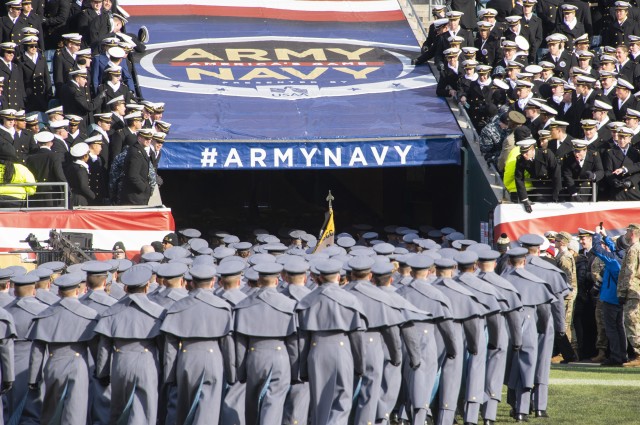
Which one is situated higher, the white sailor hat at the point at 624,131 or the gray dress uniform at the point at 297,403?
the white sailor hat at the point at 624,131

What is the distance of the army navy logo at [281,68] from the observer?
22.7 metres

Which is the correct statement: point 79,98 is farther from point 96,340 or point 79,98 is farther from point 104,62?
point 96,340

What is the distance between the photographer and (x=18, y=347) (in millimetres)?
12367

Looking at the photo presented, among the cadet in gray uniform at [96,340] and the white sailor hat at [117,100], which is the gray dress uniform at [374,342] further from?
the white sailor hat at [117,100]

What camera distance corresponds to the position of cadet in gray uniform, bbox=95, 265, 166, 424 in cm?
1146

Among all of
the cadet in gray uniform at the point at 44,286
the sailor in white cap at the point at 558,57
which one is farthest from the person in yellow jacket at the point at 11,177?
the sailor in white cap at the point at 558,57

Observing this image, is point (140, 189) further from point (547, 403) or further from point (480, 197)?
point (547, 403)

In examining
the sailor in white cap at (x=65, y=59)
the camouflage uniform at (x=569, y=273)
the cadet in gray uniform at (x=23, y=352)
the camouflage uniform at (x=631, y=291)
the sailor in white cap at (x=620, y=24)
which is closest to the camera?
the cadet in gray uniform at (x=23, y=352)

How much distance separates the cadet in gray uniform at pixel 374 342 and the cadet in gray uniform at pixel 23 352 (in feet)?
8.78

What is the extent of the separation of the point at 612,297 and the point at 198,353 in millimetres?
6301

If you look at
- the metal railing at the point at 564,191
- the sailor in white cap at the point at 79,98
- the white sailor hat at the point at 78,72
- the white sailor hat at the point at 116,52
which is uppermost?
the white sailor hat at the point at 116,52

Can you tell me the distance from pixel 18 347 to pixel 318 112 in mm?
9969

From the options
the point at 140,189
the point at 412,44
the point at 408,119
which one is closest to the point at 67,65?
the point at 140,189

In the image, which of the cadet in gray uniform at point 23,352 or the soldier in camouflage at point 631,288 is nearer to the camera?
the cadet in gray uniform at point 23,352
